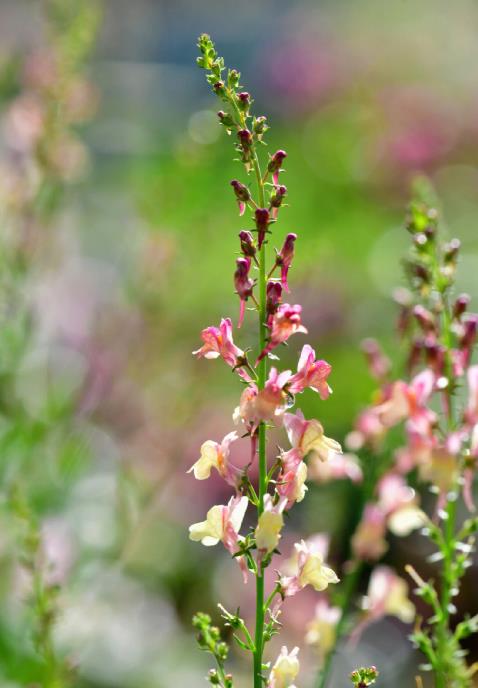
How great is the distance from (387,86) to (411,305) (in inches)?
261

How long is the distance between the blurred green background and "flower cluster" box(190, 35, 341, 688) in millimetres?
539

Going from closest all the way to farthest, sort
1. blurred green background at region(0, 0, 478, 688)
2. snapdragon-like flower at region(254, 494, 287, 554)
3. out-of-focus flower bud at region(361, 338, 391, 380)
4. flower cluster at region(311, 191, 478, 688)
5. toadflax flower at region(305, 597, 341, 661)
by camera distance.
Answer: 1. snapdragon-like flower at region(254, 494, 287, 554)
2. flower cluster at region(311, 191, 478, 688)
3. toadflax flower at region(305, 597, 341, 661)
4. out-of-focus flower bud at region(361, 338, 391, 380)
5. blurred green background at region(0, 0, 478, 688)

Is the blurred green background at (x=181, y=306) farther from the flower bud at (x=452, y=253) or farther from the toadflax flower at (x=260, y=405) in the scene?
the toadflax flower at (x=260, y=405)

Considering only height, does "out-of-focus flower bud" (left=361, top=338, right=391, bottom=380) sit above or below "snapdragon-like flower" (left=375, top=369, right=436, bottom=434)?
above

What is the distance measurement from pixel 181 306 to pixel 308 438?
262cm

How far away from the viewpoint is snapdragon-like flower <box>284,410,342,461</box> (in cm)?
70

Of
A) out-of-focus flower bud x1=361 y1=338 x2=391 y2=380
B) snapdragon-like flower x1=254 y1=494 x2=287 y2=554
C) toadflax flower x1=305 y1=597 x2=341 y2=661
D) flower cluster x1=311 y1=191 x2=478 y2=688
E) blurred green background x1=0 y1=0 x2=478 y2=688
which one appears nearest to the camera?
snapdragon-like flower x1=254 y1=494 x2=287 y2=554

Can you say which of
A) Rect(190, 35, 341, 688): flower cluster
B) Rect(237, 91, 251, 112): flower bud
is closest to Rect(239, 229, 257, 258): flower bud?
Rect(190, 35, 341, 688): flower cluster

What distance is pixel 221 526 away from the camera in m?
0.73

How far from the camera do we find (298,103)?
23.8 ft

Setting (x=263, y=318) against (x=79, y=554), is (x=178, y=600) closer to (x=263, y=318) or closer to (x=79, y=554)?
(x=79, y=554)

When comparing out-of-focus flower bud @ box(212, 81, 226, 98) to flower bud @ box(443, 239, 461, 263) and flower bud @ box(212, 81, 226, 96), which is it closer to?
flower bud @ box(212, 81, 226, 96)

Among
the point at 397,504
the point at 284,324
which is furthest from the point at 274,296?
the point at 397,504

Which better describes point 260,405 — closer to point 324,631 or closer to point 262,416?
point 262,416
